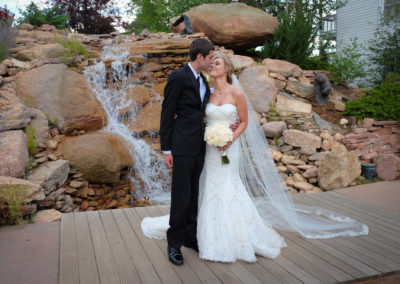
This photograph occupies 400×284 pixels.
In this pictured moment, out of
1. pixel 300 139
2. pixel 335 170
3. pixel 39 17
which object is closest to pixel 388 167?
pixel 335 170

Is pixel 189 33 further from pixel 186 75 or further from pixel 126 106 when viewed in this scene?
pixel 186 75

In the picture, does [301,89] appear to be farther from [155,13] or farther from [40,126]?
[155,13]

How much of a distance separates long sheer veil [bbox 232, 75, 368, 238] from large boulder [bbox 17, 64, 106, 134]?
147 inches

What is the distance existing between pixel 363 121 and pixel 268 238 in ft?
18.8

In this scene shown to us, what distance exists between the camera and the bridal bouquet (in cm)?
302

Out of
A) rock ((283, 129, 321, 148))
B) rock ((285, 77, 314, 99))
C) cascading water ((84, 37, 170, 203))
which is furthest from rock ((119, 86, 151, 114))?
rock ((285, 77, 314, 99))

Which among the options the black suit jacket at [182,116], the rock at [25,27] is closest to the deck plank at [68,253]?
the black suit jacket at [182,116]

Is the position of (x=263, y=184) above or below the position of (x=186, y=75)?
below

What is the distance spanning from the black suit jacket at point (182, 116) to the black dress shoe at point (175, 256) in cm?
93

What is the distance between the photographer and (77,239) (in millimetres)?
3572

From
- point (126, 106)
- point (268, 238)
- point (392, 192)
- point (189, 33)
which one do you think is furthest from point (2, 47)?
point (392, 192)

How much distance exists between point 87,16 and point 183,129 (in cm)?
1351

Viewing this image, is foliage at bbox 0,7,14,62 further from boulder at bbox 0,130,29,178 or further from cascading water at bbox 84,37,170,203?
boulder at bbox 0,130,29,178

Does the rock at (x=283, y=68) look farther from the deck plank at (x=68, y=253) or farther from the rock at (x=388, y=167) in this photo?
the deck plank at (x=68, y=253)
